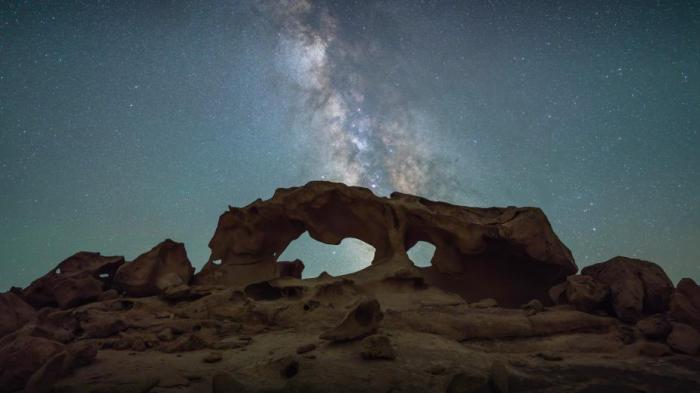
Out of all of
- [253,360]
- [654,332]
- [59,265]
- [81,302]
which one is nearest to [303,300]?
[253,360]

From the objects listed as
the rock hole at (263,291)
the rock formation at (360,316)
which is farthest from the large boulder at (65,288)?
the rock hole at (263,291)

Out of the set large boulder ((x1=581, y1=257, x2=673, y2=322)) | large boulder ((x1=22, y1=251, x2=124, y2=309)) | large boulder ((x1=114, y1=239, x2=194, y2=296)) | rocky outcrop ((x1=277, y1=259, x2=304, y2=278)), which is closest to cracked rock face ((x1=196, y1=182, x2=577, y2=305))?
rocky outcrop ((x1=277, y1=259, x2=304, y2=278))

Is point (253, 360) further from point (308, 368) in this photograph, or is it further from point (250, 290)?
point (250, 290)

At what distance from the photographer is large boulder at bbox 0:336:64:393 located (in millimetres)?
4285

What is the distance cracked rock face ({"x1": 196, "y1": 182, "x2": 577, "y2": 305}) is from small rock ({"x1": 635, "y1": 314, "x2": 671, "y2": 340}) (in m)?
3.43

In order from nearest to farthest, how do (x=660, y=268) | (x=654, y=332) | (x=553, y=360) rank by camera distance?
(x=553, y=360) → (x=654, y=332) → (x=660, y=268)

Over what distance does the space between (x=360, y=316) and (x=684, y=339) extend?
4834 mm

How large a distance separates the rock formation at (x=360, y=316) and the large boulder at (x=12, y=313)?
3cm

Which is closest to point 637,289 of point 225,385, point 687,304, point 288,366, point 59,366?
point 687,304

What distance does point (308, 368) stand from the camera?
4.59m

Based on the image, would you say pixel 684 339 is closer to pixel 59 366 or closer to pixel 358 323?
pixel 358 323

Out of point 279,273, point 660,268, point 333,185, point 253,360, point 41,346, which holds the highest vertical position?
point 333,185

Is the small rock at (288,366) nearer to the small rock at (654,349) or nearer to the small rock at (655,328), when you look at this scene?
the small rock at (654,349)

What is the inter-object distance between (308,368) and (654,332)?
5620 mm
